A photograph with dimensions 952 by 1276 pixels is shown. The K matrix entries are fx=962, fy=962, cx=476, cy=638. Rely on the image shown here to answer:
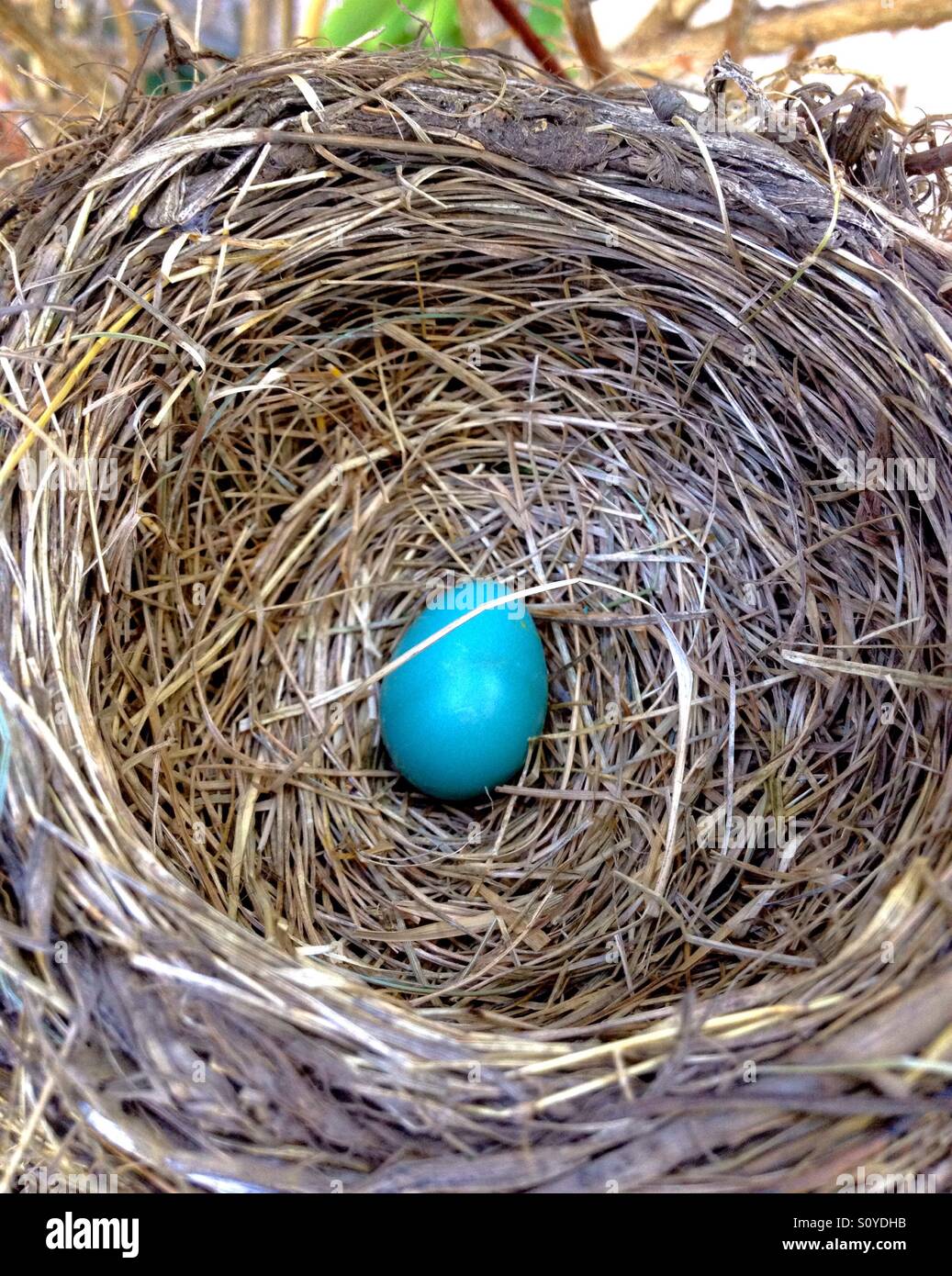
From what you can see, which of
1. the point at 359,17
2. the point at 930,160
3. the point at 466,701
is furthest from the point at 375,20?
the point at 466,701

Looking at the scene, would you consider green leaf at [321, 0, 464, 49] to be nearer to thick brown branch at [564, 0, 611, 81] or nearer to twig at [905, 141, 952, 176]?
thick brown branch at [564, 0, 611, 81]

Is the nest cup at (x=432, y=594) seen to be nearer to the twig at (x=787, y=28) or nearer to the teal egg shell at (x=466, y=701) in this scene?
the teal egg shell at (x=466, y=701)

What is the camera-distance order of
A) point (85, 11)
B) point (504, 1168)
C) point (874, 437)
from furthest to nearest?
1. point (85, 11)
2. point (874, 437)
3. point (504, 1168)

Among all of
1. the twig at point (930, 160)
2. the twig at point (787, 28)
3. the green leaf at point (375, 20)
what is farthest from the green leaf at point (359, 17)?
the twig at point (930, 160)

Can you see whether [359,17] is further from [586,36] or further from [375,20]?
[586,36]
